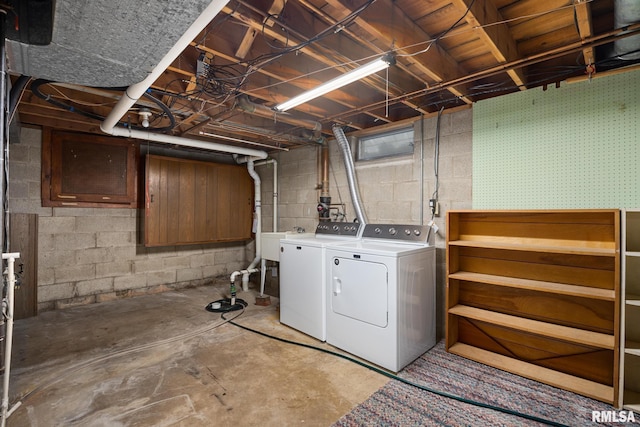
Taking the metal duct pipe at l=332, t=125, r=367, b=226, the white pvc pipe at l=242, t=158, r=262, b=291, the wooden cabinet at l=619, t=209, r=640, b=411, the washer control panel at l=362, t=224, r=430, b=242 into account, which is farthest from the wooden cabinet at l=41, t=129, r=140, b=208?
the wooden cabinet at l=619, t=209, r=640, b=411

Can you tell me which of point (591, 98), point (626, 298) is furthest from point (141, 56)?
point (626, 298)

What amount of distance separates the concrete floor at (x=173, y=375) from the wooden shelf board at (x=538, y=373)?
2.93 ft

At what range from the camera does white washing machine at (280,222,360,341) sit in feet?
9.23

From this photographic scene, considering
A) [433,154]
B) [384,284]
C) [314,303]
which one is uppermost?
[433,154]

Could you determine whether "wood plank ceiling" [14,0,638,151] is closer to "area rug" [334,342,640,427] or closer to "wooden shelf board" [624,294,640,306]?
"wooden shelf board" [624,294,640,306]

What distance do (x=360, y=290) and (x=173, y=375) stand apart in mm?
1581

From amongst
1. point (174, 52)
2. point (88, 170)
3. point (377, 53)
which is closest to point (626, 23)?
point (377, 53)

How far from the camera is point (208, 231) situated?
475 centimetres

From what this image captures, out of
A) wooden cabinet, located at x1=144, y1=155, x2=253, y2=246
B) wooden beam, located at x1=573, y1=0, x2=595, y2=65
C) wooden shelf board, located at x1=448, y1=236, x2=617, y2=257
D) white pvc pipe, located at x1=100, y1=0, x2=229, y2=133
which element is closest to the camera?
white pvc pipe, located at x1=100, y1=0, x2=229, y2=133

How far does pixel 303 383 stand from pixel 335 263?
976 mm

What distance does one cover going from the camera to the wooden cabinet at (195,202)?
13.8ft

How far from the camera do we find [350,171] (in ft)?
11.5

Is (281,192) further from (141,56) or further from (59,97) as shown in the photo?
(141,56)

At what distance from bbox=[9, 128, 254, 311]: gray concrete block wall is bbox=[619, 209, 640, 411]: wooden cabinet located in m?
4.96
